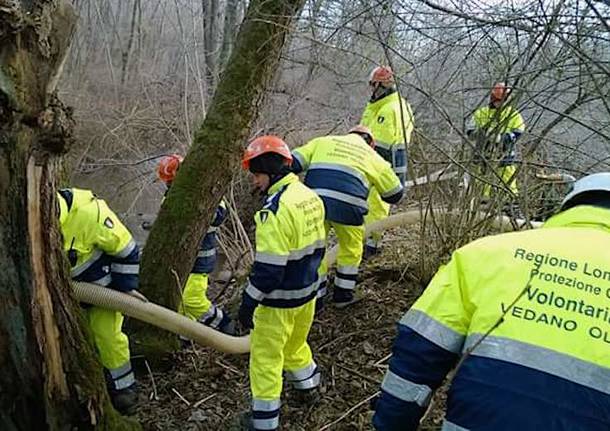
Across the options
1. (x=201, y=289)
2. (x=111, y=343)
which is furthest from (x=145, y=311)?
(x=201, y=289)

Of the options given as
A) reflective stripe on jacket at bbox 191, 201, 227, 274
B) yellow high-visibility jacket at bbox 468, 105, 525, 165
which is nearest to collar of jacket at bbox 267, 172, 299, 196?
yellow high-visibility jacket at bbox 468, 105, 525, 165

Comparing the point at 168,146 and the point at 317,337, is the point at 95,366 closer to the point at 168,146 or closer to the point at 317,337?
the point at 317,337

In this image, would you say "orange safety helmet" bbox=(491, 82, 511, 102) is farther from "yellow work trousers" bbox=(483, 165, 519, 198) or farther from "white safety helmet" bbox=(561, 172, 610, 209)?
"white safety helmet" bbox=(561, 172, 610, 209)

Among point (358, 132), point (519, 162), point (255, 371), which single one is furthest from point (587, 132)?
point (255, 371)

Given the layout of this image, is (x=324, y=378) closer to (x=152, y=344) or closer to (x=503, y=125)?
(x=152, y=344)

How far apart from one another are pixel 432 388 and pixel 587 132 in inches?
123

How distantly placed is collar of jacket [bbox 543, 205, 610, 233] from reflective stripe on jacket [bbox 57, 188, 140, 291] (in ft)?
9.12

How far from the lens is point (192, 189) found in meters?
4.73

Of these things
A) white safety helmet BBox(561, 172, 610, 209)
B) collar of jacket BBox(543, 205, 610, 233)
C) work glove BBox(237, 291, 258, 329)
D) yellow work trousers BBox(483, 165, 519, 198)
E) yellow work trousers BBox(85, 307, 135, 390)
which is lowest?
yellow work trousers BBox(85, 307, 135, 390)

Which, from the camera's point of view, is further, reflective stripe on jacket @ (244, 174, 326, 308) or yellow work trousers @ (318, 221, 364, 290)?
yellow work trousers @ (318, 221, 364, 290)

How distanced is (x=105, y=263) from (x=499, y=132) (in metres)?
2.84

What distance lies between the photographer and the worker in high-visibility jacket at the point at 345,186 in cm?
515

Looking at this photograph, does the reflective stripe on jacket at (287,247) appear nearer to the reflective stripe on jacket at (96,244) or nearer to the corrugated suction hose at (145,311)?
the corrugated suction hose at (145,311)

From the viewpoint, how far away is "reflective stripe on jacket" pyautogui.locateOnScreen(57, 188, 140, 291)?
13.0 ft
